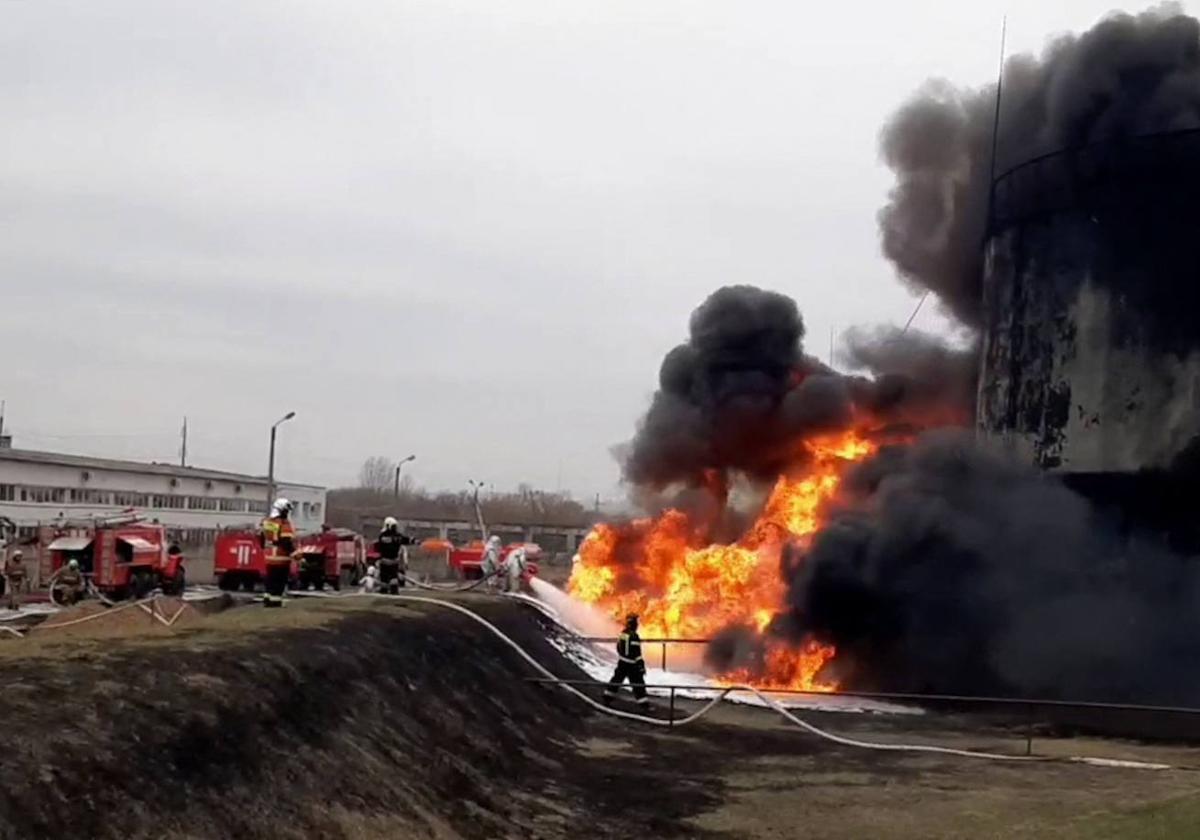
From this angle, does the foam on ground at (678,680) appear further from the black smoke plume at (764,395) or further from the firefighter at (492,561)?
the black smoke plume at (764,395)

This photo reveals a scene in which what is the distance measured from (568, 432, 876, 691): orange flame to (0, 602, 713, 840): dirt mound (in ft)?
34.6

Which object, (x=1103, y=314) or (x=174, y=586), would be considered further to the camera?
(x=174, y=586)

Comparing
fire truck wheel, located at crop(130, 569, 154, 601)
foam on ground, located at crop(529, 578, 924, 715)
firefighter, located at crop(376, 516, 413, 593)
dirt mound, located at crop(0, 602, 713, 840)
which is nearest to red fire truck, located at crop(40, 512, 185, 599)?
fire truck wheel, located at crop(130, 569, 154, 601)

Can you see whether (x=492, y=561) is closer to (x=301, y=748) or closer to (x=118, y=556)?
(x=118, y=556)

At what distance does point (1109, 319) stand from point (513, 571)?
16.7 meters

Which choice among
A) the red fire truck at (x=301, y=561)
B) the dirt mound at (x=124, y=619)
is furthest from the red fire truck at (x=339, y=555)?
the dirt mound at (x=124, y=619)

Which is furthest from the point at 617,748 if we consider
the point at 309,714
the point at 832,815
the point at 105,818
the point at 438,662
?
the point at 105,818

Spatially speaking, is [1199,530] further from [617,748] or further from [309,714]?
[309,714]

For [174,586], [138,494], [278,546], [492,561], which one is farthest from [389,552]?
[138,494]

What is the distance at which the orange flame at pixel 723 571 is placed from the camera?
97.1ft

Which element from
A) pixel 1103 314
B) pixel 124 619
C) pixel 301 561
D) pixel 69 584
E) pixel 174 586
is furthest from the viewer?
pixel 174 586

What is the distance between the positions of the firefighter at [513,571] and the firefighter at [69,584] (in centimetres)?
1131

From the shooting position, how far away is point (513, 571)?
1388 inches

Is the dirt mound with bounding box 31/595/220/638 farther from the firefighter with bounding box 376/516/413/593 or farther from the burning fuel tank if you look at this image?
the burning fuel tank
